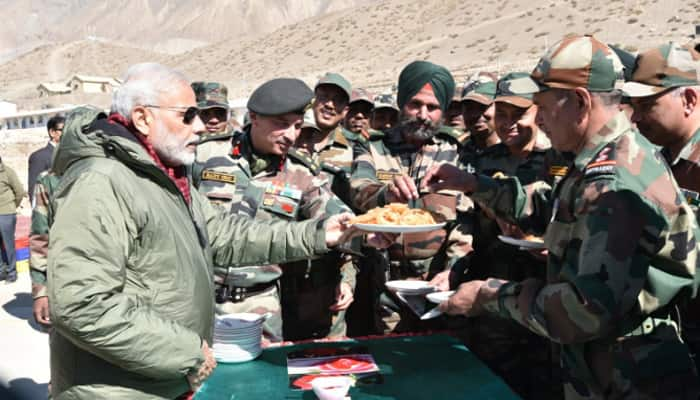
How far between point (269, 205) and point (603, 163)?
2.14 meters

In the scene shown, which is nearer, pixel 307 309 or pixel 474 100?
pixel 307 309

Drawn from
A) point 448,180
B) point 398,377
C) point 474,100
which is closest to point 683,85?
point 448,180

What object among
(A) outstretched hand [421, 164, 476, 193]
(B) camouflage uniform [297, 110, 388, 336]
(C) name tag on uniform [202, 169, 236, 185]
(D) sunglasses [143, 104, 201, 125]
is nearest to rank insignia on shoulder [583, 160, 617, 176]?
(A) outstretched hand [421, 164, 476, 193]

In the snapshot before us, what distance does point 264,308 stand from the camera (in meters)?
3.56

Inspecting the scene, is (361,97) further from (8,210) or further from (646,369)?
Answer: (8,210)

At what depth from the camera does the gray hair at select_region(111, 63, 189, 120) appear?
7.68ft

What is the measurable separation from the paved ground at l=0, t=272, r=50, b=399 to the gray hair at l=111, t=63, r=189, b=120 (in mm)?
3956

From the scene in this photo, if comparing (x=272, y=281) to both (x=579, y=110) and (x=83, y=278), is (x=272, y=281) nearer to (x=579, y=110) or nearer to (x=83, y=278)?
(x=83, y=278)

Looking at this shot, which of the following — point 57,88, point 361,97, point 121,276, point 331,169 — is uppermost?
point 121,276

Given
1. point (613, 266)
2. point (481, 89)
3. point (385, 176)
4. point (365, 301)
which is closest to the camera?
point (613, 266)

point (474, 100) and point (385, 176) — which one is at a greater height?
point (474, 100)

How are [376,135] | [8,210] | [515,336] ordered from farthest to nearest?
[8,210]
[376,135]
[515,336]

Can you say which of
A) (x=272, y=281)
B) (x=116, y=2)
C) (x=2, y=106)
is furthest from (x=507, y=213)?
(x=116, y=2)

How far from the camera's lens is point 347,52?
5825 cm
